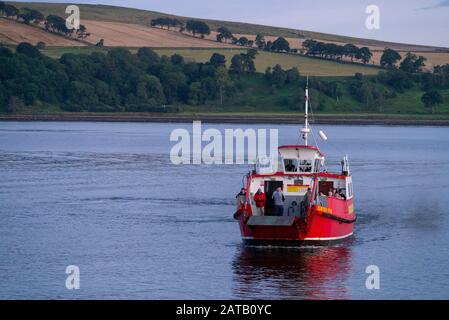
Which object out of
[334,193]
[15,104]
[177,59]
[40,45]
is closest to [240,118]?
[177,59]

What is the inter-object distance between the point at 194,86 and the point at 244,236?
135m

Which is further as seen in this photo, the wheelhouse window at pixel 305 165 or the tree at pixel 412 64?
the tree at pixel 412 64

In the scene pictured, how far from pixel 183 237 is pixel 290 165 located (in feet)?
18.0

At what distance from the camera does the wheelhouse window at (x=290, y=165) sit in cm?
4472

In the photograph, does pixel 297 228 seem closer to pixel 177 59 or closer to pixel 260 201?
pixel 260 201

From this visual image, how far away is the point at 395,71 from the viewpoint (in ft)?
598

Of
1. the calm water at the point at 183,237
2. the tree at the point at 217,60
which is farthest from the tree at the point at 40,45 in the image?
the calm water at the point at 183,237

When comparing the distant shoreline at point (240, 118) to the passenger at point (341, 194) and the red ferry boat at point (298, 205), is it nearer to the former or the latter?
the passenger at point (341, 194)

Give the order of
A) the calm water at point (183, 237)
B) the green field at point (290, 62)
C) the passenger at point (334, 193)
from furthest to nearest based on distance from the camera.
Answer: the green field at point (290, 62)
the passenger at point (334, 193)
the calm water at point (183, 237)

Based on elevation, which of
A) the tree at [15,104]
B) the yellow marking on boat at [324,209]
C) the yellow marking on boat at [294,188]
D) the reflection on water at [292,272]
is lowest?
the reflection on water at [292,272]

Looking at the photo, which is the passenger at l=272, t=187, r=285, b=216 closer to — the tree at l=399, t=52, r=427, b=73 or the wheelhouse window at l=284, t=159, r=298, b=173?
the wheelhouse window at l=284, t=159, r=298, b=173

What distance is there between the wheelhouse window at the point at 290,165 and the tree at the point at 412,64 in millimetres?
147077
